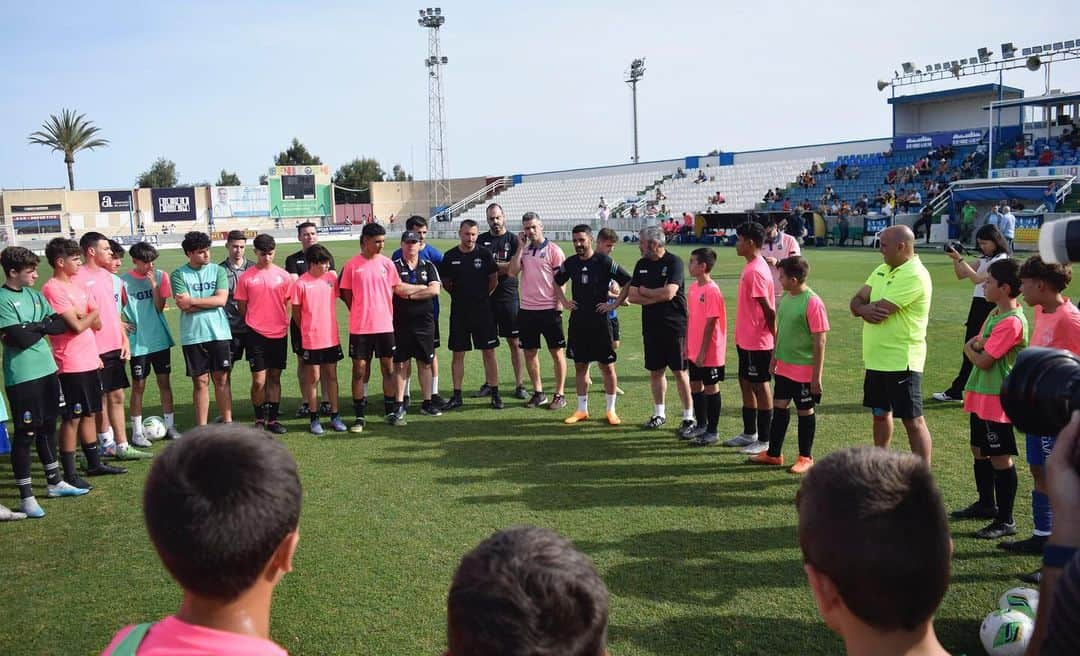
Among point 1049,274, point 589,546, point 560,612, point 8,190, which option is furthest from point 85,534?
point 8,190

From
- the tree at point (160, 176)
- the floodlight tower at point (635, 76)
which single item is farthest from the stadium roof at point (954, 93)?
the tree at point (160, 176)

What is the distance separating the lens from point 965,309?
613 inches

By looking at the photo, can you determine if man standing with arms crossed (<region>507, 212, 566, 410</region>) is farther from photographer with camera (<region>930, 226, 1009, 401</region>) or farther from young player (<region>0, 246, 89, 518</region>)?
young player (<region>0, 246, 89, 518</region>)

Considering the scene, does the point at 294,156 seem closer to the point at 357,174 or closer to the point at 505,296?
the point at 357,174

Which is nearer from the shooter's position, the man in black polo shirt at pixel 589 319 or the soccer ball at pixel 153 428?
the soccer ball at pixel 153 428

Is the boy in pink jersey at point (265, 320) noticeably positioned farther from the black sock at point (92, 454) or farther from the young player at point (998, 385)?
the young player at point (998, 385)

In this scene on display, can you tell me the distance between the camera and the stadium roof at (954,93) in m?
45.7

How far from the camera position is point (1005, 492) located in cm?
531

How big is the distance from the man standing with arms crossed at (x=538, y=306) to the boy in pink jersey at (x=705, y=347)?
75.4 inches

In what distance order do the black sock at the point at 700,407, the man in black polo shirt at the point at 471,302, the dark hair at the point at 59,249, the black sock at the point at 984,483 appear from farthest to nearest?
1. the man in black polo shirt at the point at 471,302
2. the black sock at the point at 700,407
3. the dark hair at the point at 59,249
4. the black sock at the point at 984,483

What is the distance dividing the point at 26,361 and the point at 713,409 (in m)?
5.95

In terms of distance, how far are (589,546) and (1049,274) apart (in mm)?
3327

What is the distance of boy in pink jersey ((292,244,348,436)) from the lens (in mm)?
8430

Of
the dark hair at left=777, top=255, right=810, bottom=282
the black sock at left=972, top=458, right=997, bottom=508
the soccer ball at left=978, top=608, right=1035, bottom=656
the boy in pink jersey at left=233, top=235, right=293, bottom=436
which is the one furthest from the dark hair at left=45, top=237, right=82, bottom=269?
the black sock at left=972, top=458, right=997, bottom=508
